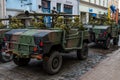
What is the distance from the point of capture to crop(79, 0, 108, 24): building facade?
88.2 feet

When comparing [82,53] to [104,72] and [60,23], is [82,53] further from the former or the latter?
[60,23]

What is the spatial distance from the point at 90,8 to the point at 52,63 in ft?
78.3

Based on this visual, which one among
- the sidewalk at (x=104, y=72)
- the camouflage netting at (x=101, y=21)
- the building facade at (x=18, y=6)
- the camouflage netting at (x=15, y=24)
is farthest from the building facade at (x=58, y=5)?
the sidewalk at (x=104, y=72)

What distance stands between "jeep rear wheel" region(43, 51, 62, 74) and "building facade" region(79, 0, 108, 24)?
17.9 metres

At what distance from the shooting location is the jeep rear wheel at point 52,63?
6508mm

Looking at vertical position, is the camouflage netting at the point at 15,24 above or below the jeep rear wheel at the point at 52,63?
above

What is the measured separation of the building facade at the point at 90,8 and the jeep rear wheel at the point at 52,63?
17933mm

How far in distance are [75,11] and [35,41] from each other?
748 inches

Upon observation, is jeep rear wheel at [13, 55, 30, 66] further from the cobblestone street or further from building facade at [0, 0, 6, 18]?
building facade at [0, 0, 6, 18]

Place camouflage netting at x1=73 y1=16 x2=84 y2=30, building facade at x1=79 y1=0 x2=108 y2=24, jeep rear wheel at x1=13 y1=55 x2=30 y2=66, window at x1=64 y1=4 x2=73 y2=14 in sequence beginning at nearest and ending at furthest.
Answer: jeep rear wheel at x1=13 y1=55 x2=30 y2=66 < camouflage netting at x1=73 y1=16 x2=84 y2=30 < window at x1=64 y1=4 x2=73 y2=14 < building facade at x1=79 y1=0 x2=108 y2=24

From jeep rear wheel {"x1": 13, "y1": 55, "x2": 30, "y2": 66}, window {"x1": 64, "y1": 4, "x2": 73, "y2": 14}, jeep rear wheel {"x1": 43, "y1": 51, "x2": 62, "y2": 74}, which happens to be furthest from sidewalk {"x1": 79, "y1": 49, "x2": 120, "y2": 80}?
window {"x1": 64, "y1": 4, "x2": 73, "y2": 14}

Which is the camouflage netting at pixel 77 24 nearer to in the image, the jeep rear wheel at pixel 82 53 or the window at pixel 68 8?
the jeep rear wheel at pixel 82 53

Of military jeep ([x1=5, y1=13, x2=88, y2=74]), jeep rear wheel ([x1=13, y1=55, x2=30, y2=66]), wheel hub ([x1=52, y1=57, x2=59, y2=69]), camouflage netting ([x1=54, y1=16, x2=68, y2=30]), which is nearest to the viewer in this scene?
military jeep ([x1=5, y1=13, x2=88, y2=74])

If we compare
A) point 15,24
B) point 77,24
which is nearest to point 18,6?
point 15,24
